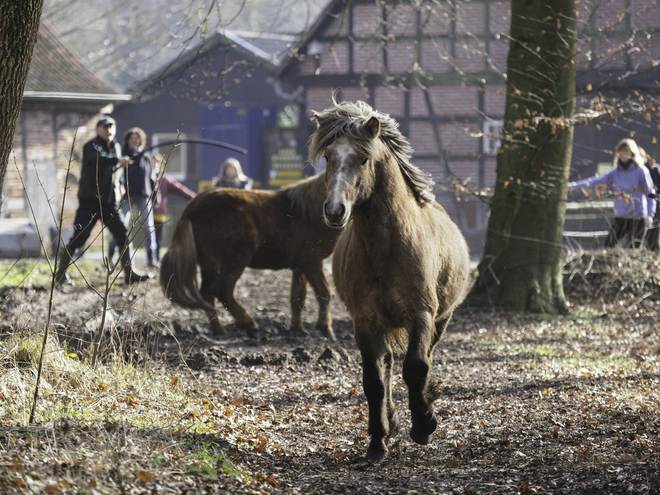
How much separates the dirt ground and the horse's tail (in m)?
0.40

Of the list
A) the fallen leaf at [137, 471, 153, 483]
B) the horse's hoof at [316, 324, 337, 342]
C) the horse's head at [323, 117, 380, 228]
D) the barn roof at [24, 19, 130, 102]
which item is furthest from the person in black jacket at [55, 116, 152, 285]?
the barn roof at [24, 19, 130, 102]

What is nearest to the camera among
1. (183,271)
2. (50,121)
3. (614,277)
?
(183,271)

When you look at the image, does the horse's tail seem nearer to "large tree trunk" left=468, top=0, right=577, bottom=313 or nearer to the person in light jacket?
"large tree trunk" left=468, top=0, right=577, bottom=313

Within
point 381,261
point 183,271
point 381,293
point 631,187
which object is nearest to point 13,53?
point 381,261

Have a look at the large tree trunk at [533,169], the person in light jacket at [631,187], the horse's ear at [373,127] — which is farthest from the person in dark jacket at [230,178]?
the horse's ear at [373,127]

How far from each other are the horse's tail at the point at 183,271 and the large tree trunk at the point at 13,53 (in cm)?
413

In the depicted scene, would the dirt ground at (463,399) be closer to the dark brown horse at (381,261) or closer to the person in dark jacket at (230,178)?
the dark brown horse at (381,261)

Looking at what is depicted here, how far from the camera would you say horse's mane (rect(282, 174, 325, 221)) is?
934cm

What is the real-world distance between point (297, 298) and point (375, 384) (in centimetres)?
468

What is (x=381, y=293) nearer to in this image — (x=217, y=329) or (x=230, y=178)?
(x=217, y=329)

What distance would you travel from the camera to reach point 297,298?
967 cm

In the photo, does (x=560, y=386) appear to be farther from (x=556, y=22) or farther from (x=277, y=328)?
(x=556, y=22)

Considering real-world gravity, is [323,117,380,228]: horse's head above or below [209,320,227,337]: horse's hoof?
above

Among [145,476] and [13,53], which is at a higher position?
[13,53]
